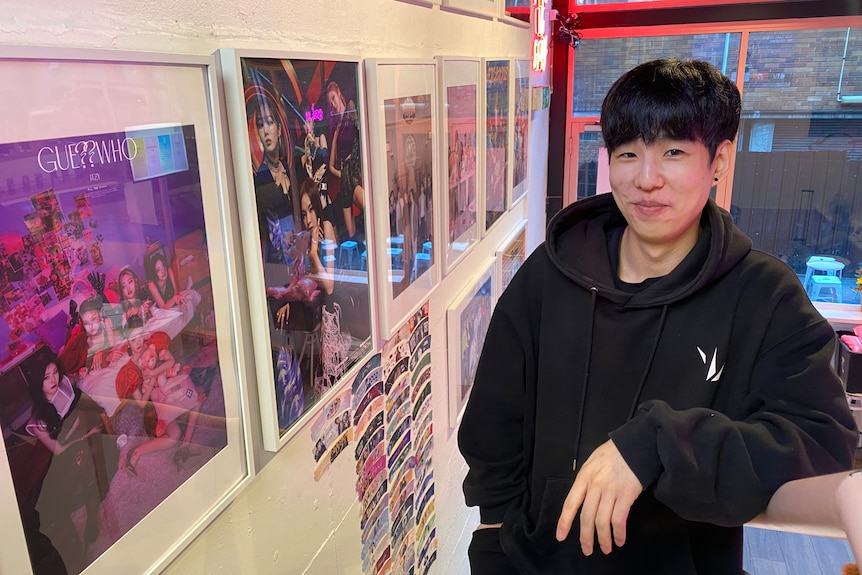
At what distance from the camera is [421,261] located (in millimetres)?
1671

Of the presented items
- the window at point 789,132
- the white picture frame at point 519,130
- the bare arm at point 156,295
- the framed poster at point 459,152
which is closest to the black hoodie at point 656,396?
the bare arm at point 156,295

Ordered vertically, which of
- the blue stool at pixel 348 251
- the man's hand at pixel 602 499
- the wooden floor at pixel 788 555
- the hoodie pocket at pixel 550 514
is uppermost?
the blue stool at pixel 348 251

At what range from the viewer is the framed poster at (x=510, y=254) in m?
2.67

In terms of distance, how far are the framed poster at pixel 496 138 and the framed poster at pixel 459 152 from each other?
0.45ft

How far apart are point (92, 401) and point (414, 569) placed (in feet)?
4.94

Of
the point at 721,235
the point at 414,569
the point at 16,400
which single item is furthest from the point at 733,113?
the point at 414,569

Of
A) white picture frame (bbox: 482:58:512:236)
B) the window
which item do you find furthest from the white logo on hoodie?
the window

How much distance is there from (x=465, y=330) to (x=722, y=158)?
1356 millimetres

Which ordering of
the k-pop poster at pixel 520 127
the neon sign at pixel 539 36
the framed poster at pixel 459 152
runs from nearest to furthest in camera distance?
the framed poster at pixel 459 152 < the k-pop poster at pixel 520 127 < the neon sign at pixel 539 36

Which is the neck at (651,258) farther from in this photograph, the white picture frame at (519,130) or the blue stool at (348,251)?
the white picture frame at (519,130)

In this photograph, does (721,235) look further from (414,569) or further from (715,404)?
(414,569)

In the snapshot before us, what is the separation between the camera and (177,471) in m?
0.80

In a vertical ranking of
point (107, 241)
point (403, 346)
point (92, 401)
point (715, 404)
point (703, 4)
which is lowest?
point (403, 346)

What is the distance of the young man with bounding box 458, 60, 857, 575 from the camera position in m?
0.78
